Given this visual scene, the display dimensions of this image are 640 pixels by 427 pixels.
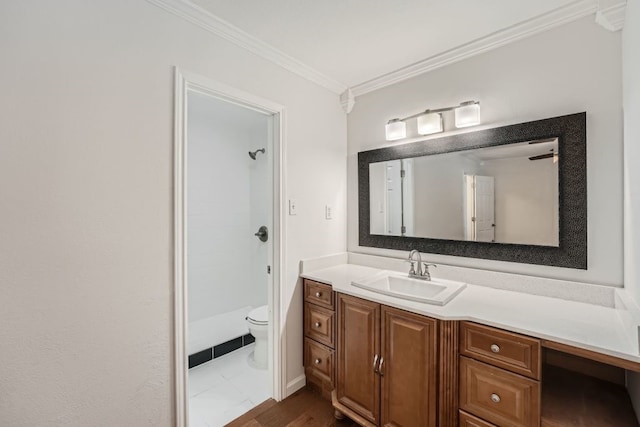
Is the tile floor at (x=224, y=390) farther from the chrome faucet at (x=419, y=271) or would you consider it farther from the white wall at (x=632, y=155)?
the white wall at (x=632, y=155)

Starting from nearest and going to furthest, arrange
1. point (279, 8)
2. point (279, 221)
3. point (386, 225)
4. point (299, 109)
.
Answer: point (279, 8)
point (279, 221)
point (299, 109)
point (386, 225)

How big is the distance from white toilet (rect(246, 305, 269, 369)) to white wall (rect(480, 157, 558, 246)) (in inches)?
73.6

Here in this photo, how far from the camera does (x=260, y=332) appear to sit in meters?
2.48

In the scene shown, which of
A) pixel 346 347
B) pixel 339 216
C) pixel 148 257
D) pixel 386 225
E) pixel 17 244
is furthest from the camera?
pixel 339 216

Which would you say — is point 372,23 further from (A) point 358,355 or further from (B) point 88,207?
(A) point 358,355

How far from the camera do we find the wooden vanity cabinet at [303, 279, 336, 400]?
2020 millimetres

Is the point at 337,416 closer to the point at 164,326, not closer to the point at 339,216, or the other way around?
the point at 164,326

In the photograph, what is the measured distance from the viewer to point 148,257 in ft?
4.70

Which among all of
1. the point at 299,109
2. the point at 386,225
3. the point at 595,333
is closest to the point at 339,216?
the point at 386,225

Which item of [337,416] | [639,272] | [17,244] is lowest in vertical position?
[337,416]

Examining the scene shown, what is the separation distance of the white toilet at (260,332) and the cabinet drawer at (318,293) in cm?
53

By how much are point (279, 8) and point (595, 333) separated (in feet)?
6.73

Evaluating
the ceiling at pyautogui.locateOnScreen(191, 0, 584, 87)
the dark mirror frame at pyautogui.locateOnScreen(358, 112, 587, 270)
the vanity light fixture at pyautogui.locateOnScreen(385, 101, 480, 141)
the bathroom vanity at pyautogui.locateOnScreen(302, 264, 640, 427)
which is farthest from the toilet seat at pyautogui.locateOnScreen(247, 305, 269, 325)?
the ceiling at pyautogui.locateOnScreen(191, 0, 584, 87)

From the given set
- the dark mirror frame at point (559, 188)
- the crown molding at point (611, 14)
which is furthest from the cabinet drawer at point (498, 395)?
the crown molding at point (611, 14)
